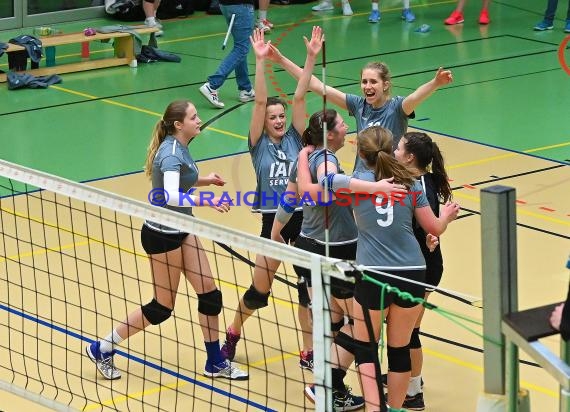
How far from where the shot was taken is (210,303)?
7.06 metres

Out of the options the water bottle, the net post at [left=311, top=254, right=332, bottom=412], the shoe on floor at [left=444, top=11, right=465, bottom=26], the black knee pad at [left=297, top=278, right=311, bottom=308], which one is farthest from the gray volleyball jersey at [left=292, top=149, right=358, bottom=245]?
the shoe on floor at [left=444, top=11, right=465, bottom=26]

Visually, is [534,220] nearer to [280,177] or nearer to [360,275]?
[280,177]

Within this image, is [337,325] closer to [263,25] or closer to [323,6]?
[263,25]

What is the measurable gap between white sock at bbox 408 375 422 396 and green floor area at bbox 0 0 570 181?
565 cm

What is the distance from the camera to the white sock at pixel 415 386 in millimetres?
6867

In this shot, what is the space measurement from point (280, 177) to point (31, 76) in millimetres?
8877

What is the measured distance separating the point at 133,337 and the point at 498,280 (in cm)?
417

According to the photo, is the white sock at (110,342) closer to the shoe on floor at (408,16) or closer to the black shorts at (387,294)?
the black shorts at (387,294)

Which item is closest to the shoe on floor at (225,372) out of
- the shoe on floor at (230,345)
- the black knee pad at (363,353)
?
the shoe on floor at (230,345)

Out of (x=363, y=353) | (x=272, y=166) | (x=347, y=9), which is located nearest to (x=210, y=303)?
(x=272, y=166)

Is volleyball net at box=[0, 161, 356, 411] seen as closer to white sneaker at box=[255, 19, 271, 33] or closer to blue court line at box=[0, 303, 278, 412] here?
blue court line at box=[0, 303, 278, 412]

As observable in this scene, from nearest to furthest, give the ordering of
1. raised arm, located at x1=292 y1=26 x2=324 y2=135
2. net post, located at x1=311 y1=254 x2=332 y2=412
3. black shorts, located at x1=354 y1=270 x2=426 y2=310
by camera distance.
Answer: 1. net post, located at x1=311 y1=254 x2=332 y2=412
2. black shorts, located at x1=354 y1=270 x2=426 y2=310
3. raised arm, located at x1=292 y1=26 x2=324 y2=135

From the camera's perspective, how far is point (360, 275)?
496 cm

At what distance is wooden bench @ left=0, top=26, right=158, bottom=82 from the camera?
52.7 ft
